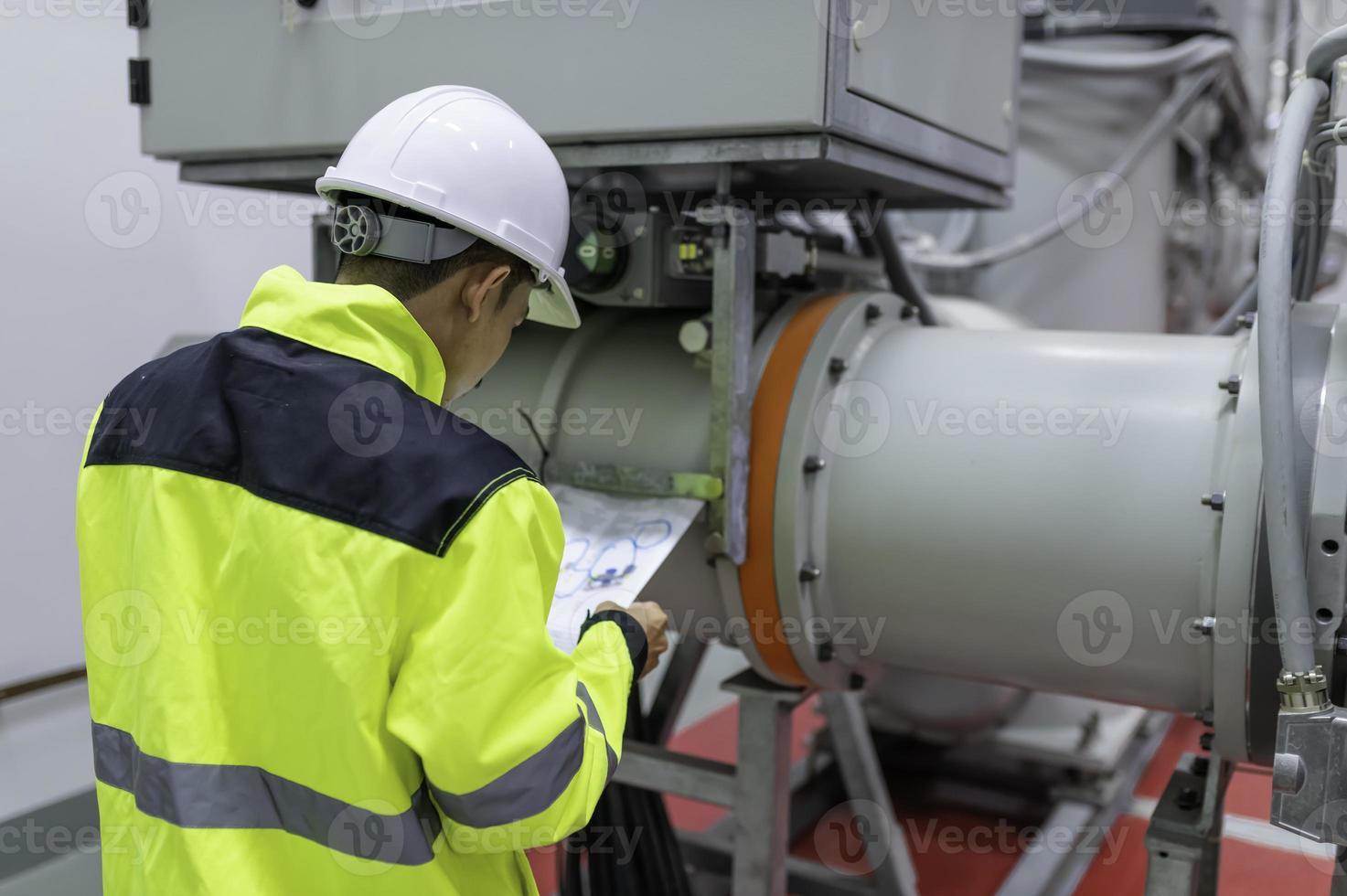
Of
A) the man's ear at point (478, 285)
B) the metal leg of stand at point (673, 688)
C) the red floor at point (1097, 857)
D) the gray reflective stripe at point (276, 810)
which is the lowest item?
the red floor at point (1097, 857)

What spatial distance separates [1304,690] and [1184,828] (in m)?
0.30

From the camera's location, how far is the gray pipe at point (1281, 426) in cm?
91

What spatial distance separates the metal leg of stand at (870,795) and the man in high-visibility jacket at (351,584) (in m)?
1.03

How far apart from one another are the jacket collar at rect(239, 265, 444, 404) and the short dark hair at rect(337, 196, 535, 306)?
3 cm

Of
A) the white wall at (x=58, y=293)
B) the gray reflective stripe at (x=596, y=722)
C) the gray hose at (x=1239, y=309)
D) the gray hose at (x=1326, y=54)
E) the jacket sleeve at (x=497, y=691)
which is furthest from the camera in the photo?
the white wall at (x=58, y=293)

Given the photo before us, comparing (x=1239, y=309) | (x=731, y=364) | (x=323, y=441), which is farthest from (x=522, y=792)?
(x=1239, y=309)

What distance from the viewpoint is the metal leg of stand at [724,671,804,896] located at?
4.80ft

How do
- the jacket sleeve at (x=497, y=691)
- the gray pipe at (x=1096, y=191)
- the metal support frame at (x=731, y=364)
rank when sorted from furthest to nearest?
the gray pipe at (x=1096, y=191), the metal support frame at (x=731, y=364), the jacket sleeve at (x=497, y=691)

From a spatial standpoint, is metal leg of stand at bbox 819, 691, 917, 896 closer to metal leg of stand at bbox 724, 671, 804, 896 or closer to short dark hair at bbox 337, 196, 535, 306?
metal leg of stand at bbox 724, 671, 804, 896

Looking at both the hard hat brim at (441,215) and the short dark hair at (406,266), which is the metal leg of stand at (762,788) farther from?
the short dark hair at (406,266)

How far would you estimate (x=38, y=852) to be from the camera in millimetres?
1706

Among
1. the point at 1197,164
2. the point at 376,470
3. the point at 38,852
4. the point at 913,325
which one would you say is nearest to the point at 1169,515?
the point at 913,325

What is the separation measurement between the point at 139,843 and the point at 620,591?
1.66 ft

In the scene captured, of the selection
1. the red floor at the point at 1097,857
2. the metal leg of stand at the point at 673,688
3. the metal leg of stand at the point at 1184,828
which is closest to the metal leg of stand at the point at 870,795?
the metal leg of stand at the point at 673,688
